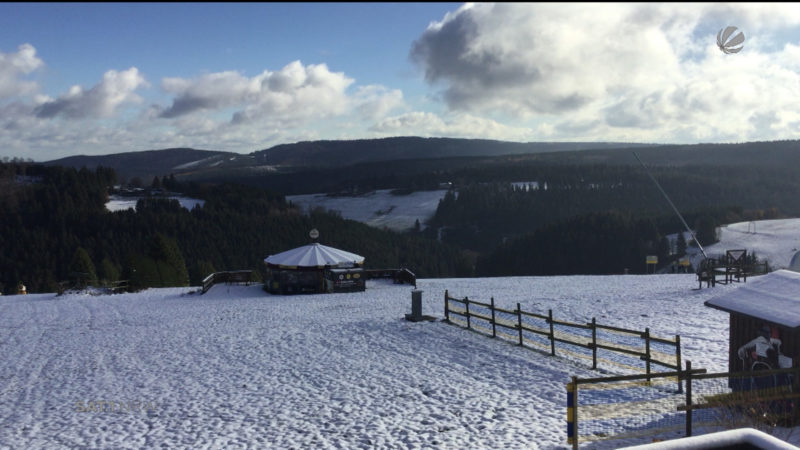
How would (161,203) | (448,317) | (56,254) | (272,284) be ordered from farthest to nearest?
(161,203)
(56,254)
(272,284)
(448,317)

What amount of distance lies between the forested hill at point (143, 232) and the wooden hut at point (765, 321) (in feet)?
240

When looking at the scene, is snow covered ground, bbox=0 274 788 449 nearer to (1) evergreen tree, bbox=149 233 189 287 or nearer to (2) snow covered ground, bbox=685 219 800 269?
(1) evergreen tree, bbox=149 233 189 287

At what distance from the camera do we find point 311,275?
38750mm

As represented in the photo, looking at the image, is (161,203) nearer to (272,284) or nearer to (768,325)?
(272,284)

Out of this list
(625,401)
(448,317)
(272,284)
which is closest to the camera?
(625,401)

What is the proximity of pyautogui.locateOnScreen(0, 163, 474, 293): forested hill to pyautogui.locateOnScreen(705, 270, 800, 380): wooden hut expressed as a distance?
240 ft

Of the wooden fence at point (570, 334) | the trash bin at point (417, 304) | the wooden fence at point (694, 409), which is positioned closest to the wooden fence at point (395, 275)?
the wooden fence at point (570, 334)

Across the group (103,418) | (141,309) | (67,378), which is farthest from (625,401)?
Answer: (141,309)

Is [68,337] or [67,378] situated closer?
[67,378]

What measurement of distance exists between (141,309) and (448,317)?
18327 mm

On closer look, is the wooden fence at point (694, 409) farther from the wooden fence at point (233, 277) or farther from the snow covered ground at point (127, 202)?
the snow covered ground at point (127, 202)

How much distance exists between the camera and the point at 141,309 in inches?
1291

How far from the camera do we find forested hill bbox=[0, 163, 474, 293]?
354 ft

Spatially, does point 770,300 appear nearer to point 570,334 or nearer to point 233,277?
point 570,334
